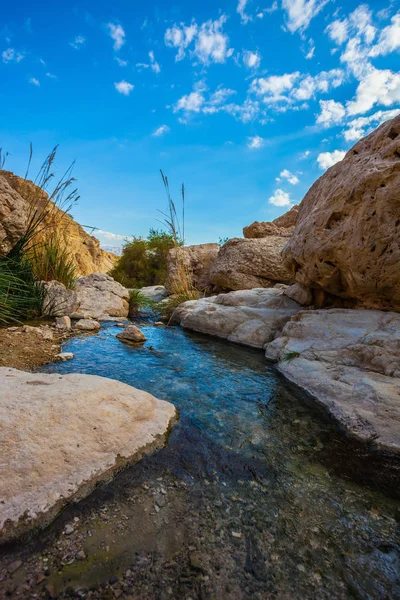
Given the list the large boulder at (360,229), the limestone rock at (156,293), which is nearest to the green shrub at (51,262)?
the limestone rock at (156,293)

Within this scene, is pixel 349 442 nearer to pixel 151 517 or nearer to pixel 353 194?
pixel 151 517

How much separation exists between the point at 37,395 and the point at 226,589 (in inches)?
62.9

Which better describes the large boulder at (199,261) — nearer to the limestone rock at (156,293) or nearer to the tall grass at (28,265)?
the limestone rock at (156,293)

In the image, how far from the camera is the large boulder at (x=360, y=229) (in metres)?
3.55

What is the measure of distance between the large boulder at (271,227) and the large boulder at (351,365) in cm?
659

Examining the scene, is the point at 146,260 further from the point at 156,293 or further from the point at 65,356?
the point at 65,356

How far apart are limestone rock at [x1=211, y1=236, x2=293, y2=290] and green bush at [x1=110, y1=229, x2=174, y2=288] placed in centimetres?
620

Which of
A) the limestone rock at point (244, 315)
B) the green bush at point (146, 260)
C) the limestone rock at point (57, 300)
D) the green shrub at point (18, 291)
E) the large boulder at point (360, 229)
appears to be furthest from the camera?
the green bush at point (146, 260)

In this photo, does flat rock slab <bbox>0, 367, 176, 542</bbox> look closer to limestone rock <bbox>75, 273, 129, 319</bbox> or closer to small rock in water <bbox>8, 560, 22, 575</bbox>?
small rock in water <bbox>8, 560, 22, 575</bbox>

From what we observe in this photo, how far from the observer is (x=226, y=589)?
1104mm

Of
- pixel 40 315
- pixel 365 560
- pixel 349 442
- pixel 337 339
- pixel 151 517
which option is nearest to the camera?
pixel 365 560

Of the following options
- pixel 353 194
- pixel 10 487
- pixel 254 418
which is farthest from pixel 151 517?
pixel 353 194

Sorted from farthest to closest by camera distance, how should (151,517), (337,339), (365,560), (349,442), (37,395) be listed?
(337,339) → (349,442) → (37,395) → (151,517) → (365,560)

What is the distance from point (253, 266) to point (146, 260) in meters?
7.81
